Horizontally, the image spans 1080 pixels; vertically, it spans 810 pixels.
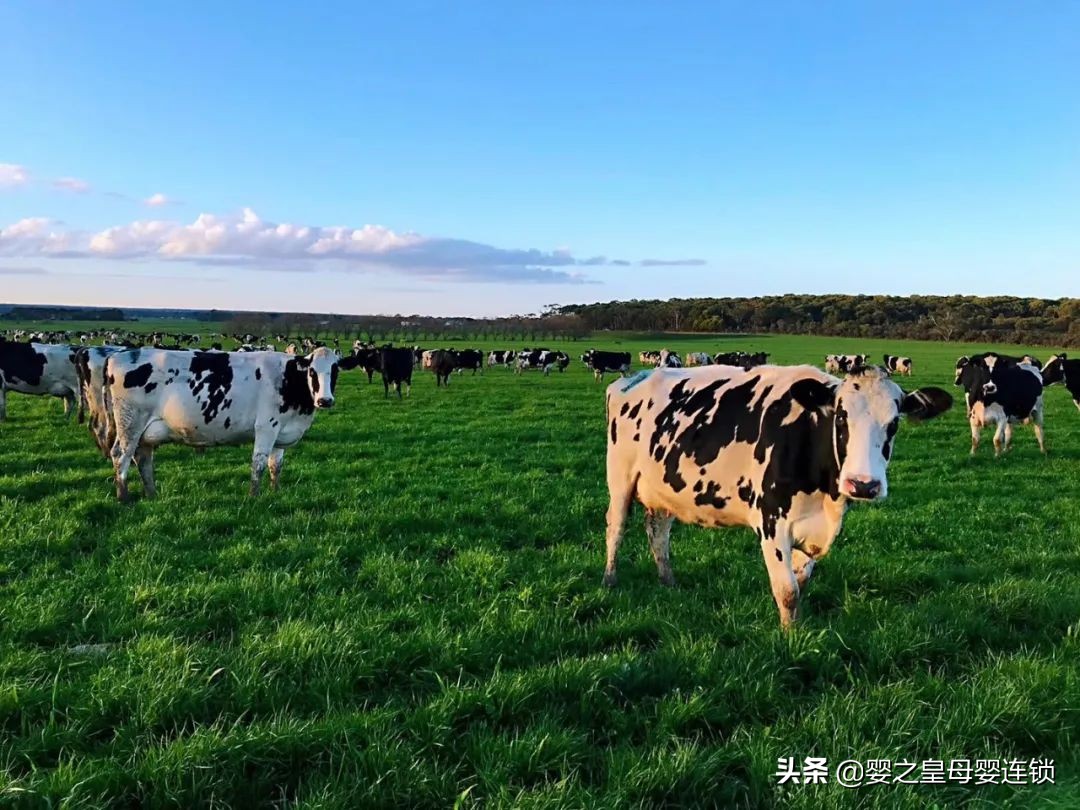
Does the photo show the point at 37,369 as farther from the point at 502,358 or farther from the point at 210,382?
the point at 502,358

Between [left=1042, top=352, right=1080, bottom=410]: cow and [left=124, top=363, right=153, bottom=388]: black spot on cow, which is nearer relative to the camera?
[left=124, top=363, right=153, bottom=388]: black spot on cow

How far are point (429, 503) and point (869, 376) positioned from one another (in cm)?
587

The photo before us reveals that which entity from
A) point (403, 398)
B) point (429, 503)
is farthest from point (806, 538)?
point (403, 398)

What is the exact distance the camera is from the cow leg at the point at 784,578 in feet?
15.8

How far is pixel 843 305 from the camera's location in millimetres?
126250

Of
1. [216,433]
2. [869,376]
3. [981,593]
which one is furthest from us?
[216,433]

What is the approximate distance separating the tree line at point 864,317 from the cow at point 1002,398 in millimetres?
77153

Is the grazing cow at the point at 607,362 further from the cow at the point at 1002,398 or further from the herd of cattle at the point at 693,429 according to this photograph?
the herd of cattle at the point at 693,429

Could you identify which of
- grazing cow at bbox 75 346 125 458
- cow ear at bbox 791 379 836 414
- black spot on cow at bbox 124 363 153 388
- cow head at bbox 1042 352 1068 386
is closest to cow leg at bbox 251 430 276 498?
black spot on cow at bbox 124 363 153 388

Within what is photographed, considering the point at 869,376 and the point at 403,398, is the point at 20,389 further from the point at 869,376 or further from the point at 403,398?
the point at 869,376

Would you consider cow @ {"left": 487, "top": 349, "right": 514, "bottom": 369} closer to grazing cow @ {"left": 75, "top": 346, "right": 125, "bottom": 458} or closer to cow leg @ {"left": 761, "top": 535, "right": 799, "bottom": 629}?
grazing cow @ {"left": 75, "top": 346, "right": 125, "bottom": 458}

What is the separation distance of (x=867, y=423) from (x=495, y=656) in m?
2.91

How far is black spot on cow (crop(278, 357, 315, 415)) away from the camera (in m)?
10.2

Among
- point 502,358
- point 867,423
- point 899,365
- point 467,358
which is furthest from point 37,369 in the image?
point 899,365
